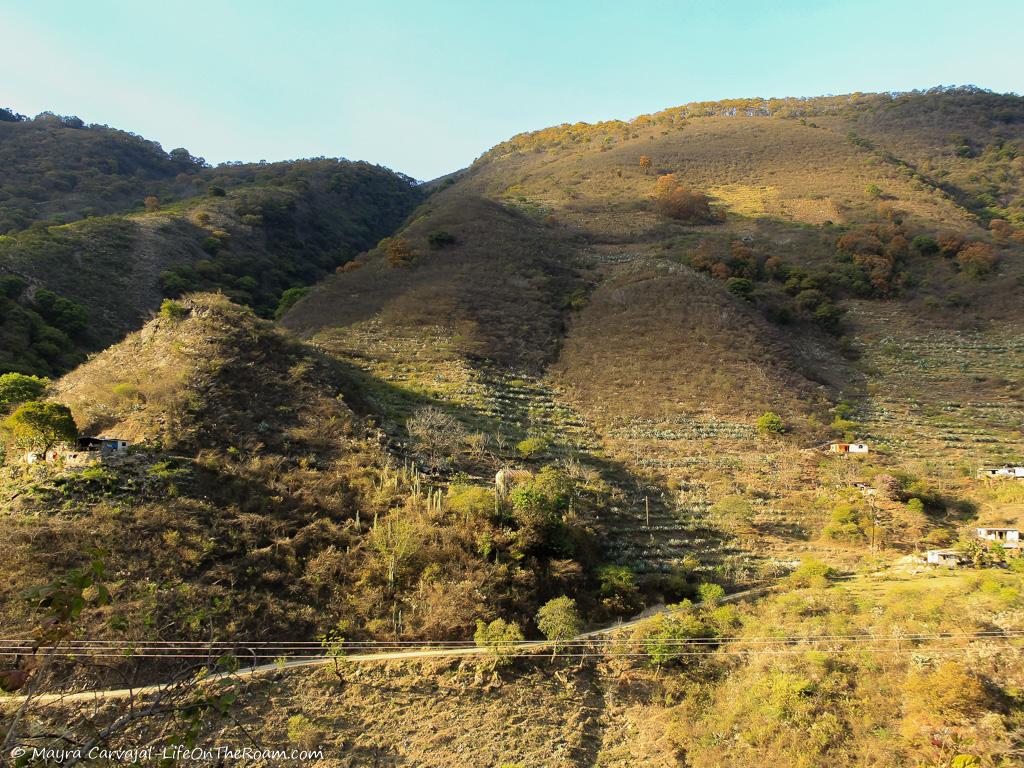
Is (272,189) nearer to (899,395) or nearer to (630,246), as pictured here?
(630,246)

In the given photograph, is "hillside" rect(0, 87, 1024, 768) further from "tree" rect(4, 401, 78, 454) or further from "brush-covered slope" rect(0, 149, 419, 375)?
"tree" rect(4, 401, 78, 454)

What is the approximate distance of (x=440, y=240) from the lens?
47906mm

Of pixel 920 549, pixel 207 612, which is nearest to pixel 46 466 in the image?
pixel 207 612

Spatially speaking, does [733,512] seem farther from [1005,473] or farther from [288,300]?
[288,300]

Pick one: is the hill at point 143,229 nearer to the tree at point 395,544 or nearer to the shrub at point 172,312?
the shrub at point 172,312

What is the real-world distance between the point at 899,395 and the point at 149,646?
34.3 m

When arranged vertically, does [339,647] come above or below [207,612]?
below

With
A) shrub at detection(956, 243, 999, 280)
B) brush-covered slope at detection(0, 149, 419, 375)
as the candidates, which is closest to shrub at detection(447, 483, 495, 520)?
brush-covered slope at detection(0, 149, 419, 375)

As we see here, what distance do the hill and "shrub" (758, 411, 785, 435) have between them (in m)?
34.1

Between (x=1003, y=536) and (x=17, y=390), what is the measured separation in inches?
1266

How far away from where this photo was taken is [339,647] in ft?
43.2

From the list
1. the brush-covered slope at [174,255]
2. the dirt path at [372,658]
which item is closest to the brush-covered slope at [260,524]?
the dirt path at [372,658]

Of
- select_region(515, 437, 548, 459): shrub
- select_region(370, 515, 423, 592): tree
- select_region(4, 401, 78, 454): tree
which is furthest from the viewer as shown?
select_region(515, 437, 548, 459): shrub

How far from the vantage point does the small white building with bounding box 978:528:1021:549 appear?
1698 centimetres
